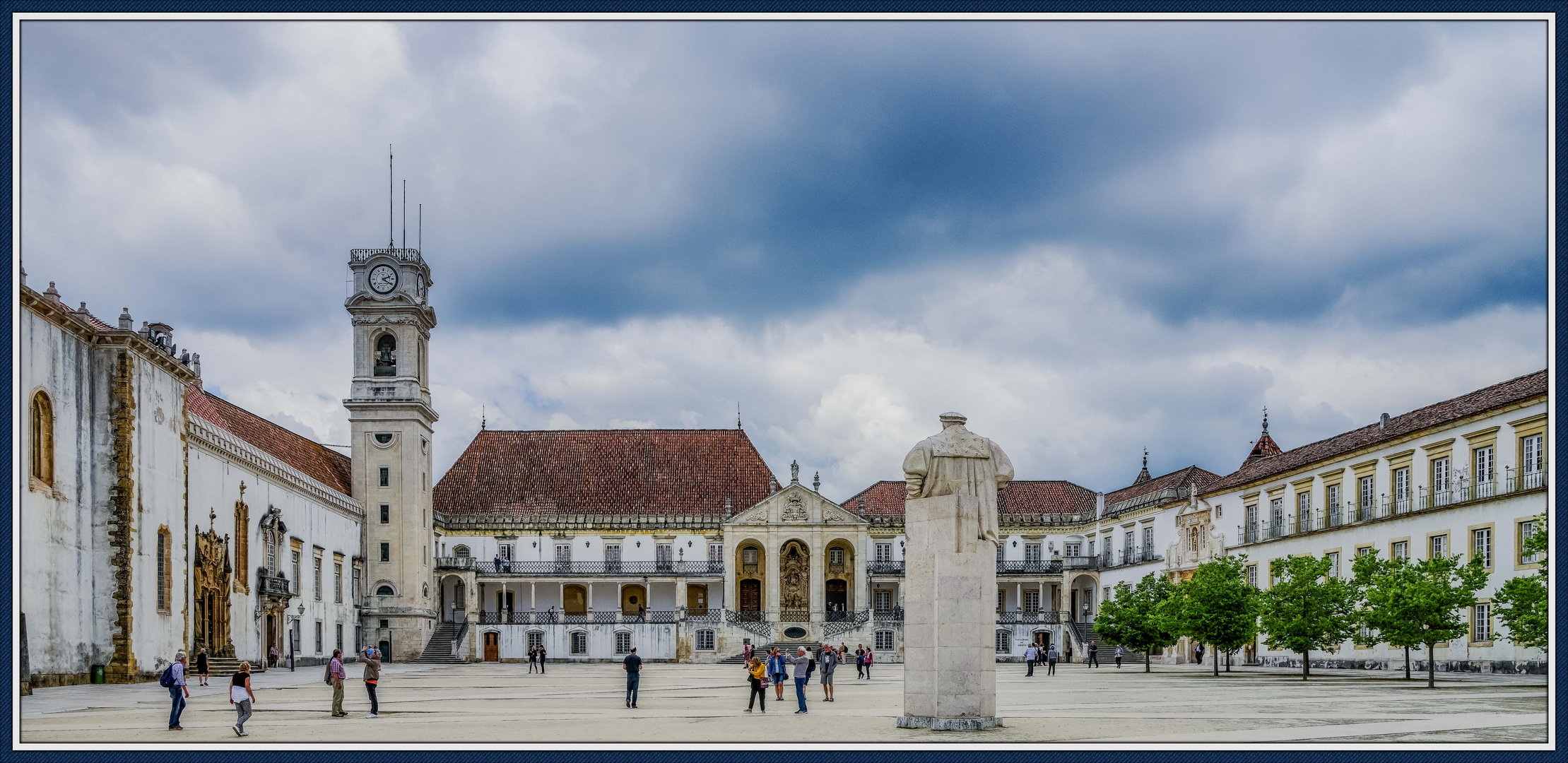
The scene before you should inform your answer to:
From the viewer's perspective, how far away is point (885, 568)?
74.6 metres

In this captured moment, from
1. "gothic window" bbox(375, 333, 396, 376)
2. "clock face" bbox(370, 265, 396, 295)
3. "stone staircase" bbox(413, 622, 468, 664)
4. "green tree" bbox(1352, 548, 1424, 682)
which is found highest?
"clock face" bbox(370, 265, 396, 295)

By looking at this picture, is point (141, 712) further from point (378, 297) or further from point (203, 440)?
point (378, 297)

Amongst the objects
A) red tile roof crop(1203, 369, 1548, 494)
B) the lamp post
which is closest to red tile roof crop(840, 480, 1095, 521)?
red tile roof crop(1203, 369, 1548, 494)

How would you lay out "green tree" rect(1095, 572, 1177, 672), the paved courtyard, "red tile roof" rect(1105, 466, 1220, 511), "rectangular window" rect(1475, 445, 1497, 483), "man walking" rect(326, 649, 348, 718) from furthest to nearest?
"red tile roof" rect(1105, 466, 1220, 511) < "green tree" rect(1095, 572, 1177, 672) < "rectangular window" rect(1475, 445, 1497, 483) < "man walking" rect(326, 649, 348, 718) < the paved courtyard

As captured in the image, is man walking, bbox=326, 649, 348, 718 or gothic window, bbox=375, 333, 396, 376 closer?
man walking, bbox=326, 649, 348, 718

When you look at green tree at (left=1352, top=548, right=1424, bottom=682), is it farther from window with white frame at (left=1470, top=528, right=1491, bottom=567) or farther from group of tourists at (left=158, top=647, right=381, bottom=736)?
group of tourists at (left=158, top=647, right=381, bottom=736)

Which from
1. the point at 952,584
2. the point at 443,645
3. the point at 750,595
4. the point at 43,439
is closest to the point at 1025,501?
the point at 750,595

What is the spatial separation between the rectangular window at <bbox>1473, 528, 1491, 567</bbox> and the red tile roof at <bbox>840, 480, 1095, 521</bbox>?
3336cm

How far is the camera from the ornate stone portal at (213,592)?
4309 centimetres

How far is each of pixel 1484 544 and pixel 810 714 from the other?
25.0 m

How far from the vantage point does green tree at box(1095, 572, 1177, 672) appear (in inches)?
1954

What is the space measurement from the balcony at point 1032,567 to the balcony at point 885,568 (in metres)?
4.76

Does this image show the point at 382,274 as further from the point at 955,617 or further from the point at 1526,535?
the point at 955,617

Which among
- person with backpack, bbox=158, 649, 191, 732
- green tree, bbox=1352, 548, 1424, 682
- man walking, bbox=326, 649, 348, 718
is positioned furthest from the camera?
green tree, bbox=1352, 548, 1424, 682
